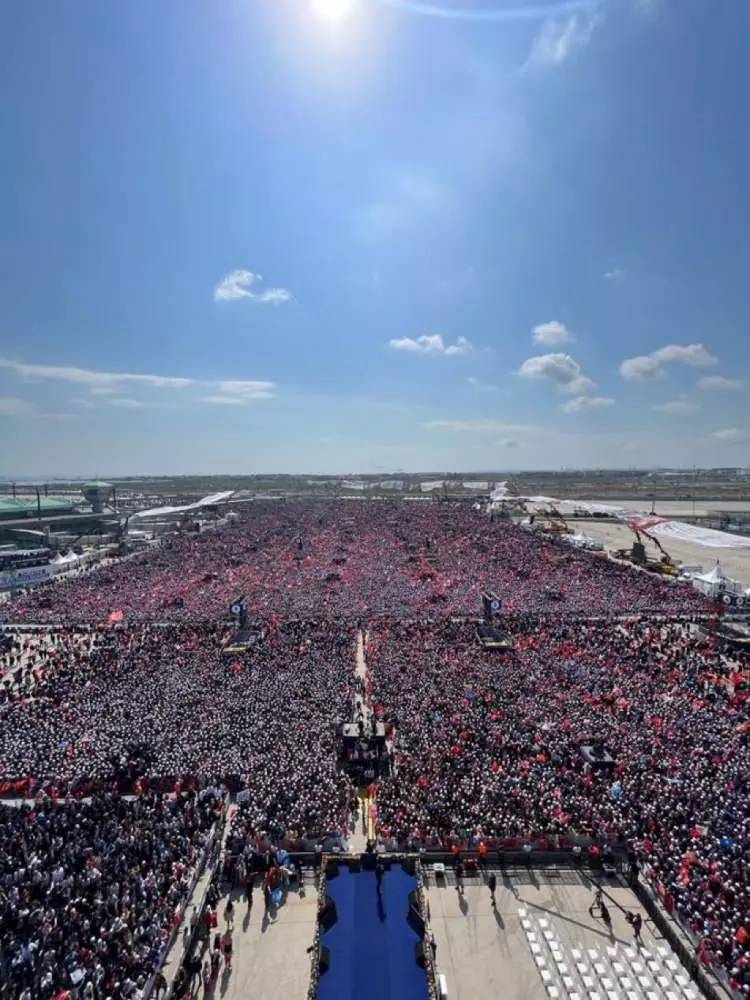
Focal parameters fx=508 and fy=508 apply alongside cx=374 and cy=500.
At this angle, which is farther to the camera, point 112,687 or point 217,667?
point 217,667

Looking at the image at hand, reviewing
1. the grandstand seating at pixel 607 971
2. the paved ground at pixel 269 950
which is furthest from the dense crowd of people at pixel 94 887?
the grandstand seating at pixel 607 971

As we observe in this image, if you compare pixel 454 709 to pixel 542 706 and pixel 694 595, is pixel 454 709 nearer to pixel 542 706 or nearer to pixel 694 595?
pixel 542 706

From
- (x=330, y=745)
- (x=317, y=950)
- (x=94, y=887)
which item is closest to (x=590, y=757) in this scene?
(x=330, y=745)

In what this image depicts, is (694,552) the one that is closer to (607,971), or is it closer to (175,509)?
(607,971)

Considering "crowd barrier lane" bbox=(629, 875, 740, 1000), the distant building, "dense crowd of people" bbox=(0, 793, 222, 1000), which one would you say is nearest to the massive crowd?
"dense crowd of people" bbox=(0, 793, 222, 1000)

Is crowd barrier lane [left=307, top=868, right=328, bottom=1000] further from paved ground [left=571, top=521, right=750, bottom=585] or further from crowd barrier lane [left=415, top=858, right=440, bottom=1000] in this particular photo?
paved ground [left=571, top=521, right=750, bottom=585]

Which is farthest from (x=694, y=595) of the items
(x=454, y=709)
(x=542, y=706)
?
(x=454, y=709)

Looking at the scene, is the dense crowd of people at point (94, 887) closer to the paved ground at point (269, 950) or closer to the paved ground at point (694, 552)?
the paved ground at point (269, 950)
